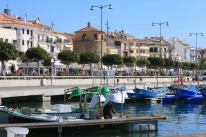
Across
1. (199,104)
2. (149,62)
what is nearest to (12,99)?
(199,104)

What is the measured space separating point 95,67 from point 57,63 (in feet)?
46.0

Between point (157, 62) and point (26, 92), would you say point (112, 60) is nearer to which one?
point (157, 62)

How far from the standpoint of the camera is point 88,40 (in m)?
129

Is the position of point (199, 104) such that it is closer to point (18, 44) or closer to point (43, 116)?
point (43, 116)

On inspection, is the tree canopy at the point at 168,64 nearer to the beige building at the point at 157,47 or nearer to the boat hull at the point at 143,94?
the beige building at the point at 157,47

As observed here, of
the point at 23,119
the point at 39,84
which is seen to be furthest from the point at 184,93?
the point at 23,119

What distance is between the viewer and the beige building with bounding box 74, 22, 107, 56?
12756cm

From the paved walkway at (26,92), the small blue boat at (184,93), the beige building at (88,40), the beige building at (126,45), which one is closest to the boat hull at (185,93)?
the small blue boat at (184,93)

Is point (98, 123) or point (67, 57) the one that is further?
point (67, 57)

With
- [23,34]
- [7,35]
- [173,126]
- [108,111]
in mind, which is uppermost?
[23,34]

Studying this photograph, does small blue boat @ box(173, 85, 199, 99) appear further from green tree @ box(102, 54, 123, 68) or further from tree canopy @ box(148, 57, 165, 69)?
tree canopy @ box(148, 57, 165, 69)

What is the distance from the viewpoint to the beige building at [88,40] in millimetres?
127562

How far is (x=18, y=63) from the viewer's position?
3644 inches

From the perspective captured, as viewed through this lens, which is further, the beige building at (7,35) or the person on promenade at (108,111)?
the beige building at (7,35)
